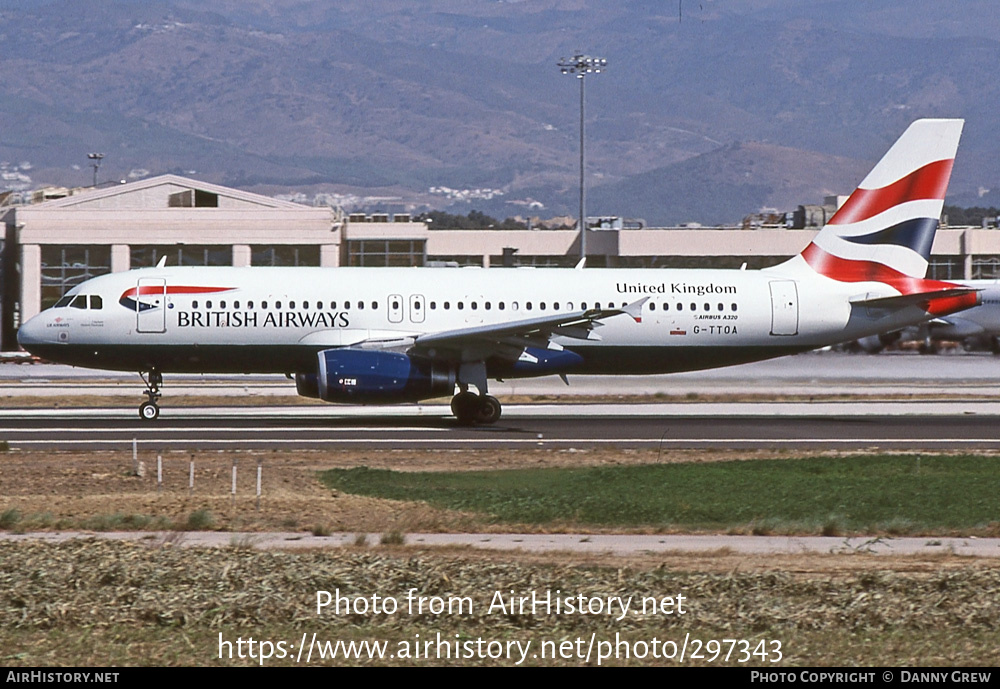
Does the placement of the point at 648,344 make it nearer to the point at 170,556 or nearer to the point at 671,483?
the point at 671,483

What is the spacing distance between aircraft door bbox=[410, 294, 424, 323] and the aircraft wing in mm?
735

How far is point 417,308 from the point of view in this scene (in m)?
37.4

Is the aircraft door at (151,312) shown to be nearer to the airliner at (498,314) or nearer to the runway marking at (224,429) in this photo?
the airliner at (498,314)

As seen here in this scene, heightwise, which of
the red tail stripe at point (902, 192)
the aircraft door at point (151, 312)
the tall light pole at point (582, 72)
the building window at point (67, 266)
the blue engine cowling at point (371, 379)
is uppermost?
the tall light pole at point (582, 72)

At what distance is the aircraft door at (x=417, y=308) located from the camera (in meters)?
37.3

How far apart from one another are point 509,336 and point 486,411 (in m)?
2.09

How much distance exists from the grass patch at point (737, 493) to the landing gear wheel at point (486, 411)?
31.2 ft

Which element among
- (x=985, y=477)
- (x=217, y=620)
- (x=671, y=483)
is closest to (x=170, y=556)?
(x=217, y=620)

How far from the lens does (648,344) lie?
38.4 metres

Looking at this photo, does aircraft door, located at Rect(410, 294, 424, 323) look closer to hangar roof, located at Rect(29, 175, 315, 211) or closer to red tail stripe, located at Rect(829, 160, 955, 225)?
red tail stripe, located at Rect(829, 160, 955, 225)

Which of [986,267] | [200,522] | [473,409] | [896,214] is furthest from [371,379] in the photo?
[986,267]

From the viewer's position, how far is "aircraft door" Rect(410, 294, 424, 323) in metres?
37.3

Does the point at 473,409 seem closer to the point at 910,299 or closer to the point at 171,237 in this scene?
the point at 910,299

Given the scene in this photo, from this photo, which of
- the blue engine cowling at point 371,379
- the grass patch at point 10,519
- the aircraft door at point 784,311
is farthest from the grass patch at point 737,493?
the aircraft door at point 784,311
